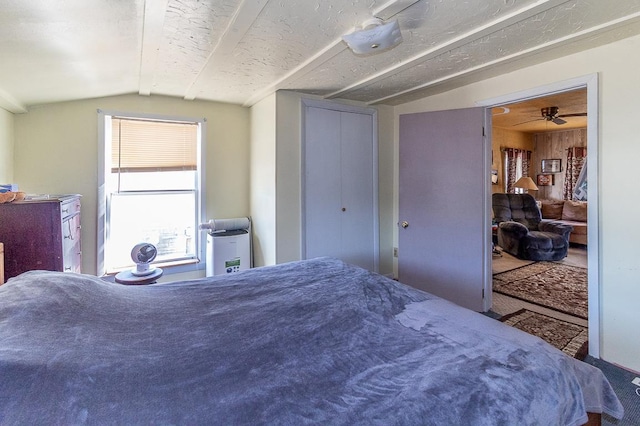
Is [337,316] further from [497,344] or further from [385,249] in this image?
[385,249]

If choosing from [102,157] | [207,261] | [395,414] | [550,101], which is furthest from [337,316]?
[550,101]

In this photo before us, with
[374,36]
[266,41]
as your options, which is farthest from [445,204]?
[266,41]


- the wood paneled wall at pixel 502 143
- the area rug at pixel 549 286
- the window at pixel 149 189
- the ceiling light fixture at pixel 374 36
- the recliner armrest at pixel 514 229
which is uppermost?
the wood paneled wall at pixel 502 143

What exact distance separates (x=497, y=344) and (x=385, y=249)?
2966mm

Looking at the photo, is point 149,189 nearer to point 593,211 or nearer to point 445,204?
point 445,204

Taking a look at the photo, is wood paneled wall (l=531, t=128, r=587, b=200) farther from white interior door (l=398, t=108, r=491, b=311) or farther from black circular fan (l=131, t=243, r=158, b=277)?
black circular fan (l=131, t=243, r=158, b=277)

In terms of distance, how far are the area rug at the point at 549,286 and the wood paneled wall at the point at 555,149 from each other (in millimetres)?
3321

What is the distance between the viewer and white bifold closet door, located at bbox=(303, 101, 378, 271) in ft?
11.5

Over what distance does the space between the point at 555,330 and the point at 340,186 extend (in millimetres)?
2475

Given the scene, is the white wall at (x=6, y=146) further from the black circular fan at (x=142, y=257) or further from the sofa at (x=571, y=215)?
the sofa at (x=571, y=215)

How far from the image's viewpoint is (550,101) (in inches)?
174

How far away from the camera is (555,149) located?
7434 millimetres

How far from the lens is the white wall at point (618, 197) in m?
2.16

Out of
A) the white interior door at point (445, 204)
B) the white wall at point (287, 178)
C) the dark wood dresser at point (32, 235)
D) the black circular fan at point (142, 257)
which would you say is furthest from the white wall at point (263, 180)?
the dark wood dresser at point (32, 235)
